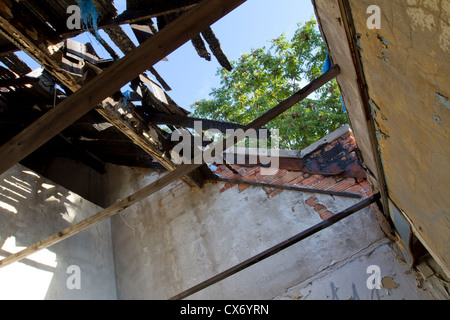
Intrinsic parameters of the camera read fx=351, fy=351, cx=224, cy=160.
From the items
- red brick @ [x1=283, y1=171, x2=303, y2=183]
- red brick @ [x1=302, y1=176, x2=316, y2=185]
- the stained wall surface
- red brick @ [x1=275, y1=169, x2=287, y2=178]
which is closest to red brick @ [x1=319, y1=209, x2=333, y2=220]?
red brick @ [x1=302, y1=176, x2=316, y2=185]

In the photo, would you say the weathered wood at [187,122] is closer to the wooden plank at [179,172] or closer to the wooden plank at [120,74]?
the wooden plank at [179,172]

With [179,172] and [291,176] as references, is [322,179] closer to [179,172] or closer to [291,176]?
[291,176]

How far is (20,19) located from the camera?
258cm

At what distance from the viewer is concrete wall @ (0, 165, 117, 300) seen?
3927mm

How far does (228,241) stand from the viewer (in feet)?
14.5

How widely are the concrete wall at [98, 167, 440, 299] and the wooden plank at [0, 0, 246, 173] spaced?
274 centimetres

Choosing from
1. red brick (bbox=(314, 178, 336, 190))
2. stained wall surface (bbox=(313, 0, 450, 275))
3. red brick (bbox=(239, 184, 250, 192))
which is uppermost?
red brick (bbox=(239, 184, 250, 192))

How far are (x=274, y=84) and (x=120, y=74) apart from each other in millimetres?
7433

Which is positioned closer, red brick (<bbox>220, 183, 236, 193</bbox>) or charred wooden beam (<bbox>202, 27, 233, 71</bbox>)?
charred wooden beam (<bbox>202, 27, 233, 71</bbox>)

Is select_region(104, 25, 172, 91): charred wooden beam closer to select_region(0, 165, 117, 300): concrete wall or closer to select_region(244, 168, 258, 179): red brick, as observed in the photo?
select_region(244, 168, 258, 179): red brick

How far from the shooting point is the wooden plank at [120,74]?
1811mm

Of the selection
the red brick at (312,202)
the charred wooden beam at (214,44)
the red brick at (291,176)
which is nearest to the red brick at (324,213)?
the red brick at (312,202)

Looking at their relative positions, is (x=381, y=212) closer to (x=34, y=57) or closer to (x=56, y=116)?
(x=56, y=116)
